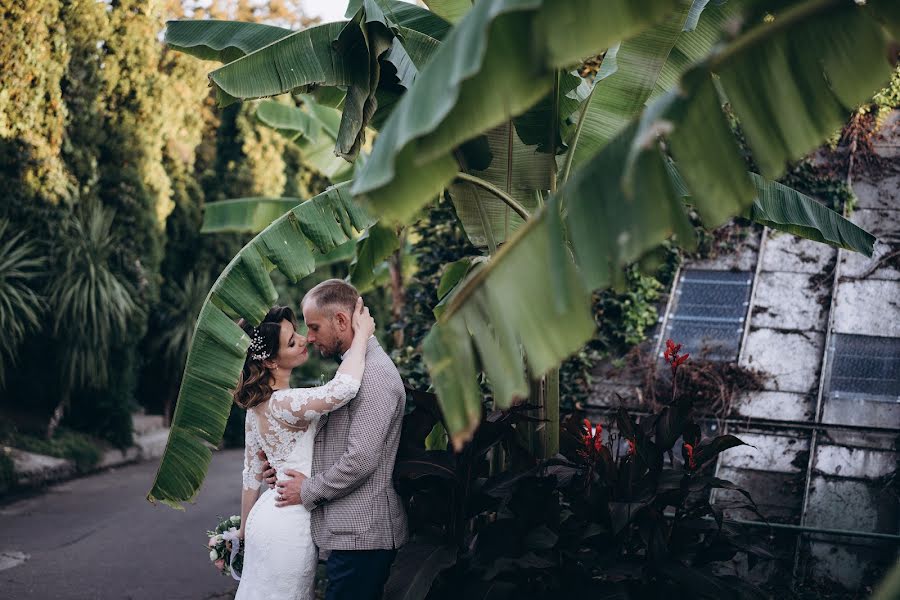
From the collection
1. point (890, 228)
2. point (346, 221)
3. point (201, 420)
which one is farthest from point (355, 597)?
point (890, 228)

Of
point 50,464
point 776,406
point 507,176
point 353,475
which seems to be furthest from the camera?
point 50,464

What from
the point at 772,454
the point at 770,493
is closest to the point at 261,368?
the point at 770,493

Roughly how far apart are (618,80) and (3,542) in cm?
716

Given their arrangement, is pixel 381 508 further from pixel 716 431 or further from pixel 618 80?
pixel 716 431

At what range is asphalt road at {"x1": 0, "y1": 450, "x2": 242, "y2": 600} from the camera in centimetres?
656

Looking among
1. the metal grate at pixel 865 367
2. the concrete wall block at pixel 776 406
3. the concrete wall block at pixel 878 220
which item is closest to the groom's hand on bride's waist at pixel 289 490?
the concrete wall block at pixel 776 406

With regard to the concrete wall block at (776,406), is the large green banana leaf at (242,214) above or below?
above

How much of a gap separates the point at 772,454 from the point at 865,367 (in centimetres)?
105

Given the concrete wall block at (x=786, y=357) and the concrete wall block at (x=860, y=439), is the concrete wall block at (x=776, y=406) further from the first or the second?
the concrete wall block at (x=860, y=439)

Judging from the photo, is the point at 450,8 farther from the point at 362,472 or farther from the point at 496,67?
the point at 362,472

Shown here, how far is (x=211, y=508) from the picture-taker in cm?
1007

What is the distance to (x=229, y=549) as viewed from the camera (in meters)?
4.07

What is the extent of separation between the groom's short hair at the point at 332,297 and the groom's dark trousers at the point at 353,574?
42.6 inches

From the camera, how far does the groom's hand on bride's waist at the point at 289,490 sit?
142 inches
